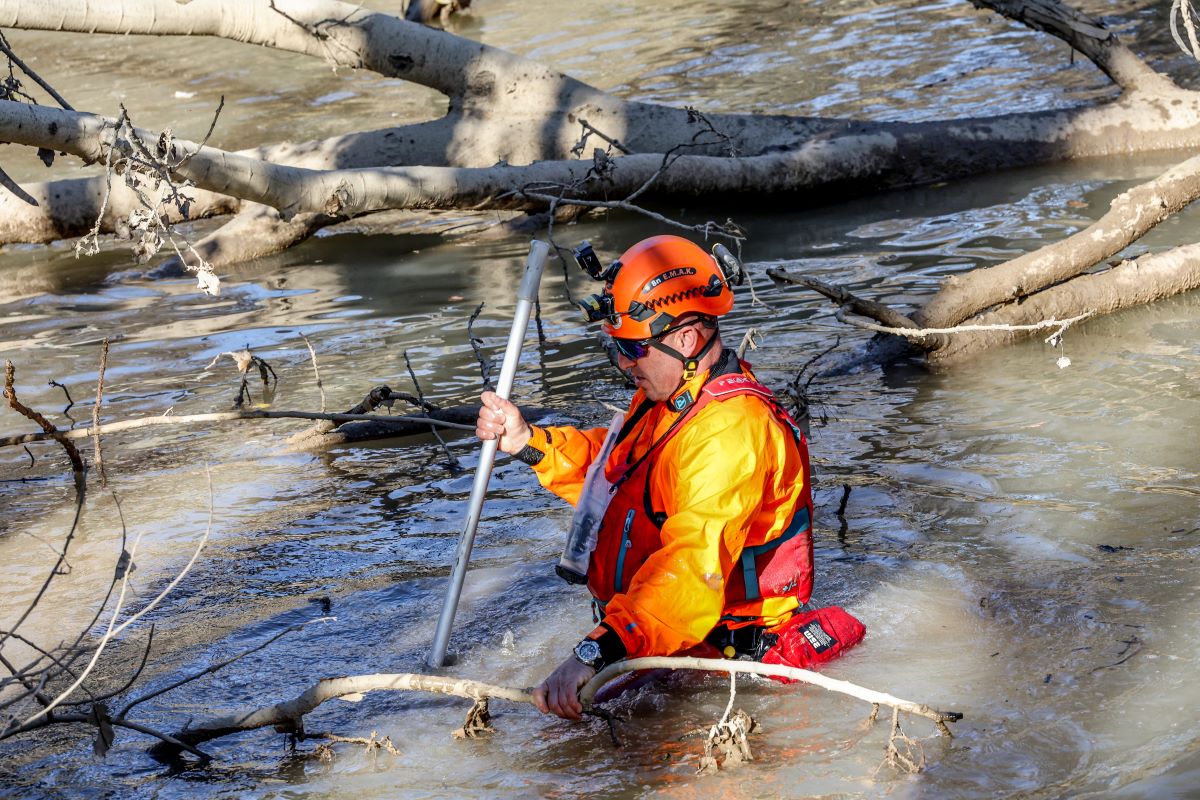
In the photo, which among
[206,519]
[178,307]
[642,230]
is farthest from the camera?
[642,230]

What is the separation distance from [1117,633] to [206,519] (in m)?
3.97

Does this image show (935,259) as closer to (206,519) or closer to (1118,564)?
(1118,564)

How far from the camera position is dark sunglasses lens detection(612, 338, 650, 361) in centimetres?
429

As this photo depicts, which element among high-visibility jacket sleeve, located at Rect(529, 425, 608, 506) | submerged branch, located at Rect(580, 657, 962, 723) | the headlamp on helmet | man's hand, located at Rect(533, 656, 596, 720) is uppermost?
the headlamp on helmet

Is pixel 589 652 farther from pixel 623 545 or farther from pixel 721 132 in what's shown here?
pixel 721 132

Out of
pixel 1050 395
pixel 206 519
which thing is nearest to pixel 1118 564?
pixel 1050 395

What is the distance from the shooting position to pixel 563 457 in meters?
4.77

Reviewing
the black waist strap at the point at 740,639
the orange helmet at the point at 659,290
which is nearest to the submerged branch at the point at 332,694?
the black waist strap at the point at 740,639

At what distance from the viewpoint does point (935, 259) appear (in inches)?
370

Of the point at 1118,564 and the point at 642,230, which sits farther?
the point at 642,230

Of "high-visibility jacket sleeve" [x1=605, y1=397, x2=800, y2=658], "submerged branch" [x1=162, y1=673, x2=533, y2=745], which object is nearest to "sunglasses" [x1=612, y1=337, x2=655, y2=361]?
"high-visibility jacket sleeve" [x1=605, y1=397, x2=800, y2=658]

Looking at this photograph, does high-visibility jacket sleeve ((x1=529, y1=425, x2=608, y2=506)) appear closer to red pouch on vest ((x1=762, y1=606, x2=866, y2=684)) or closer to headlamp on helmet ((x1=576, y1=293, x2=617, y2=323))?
headlamp on helmet ((x1=576, y1=293, x2=617, y2=323))

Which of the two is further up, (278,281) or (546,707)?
(546,707)

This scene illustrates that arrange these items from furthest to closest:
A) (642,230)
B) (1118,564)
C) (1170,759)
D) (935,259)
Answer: (642,230) → (935,259) → (1118,564) → (1170,759)
